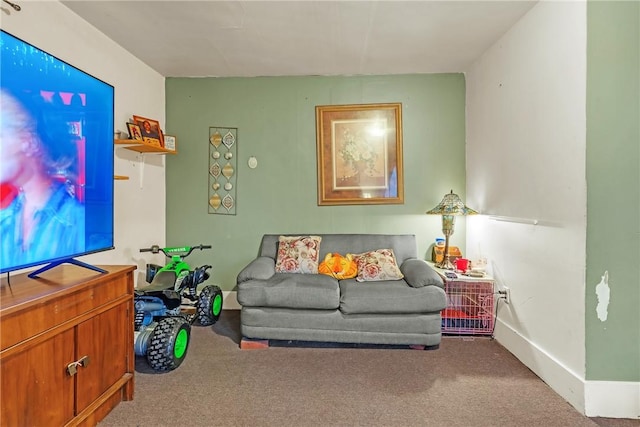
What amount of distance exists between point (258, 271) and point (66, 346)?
4.62 ft

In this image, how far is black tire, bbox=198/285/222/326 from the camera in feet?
9.96

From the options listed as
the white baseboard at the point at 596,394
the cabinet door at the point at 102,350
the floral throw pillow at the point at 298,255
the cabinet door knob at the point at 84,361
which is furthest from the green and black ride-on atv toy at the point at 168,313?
the white baseboard at the point at 596,394

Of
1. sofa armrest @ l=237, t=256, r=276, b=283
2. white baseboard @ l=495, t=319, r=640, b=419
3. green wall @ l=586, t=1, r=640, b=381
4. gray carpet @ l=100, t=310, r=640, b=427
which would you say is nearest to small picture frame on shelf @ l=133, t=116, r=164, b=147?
sofa armrest @ l=237, t=256, r=276, b=283

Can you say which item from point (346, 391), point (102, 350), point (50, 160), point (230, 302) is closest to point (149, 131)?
point (50, 160)

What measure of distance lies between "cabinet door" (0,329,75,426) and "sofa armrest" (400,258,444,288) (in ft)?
7.21

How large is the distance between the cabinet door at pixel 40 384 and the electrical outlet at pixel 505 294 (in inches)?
112

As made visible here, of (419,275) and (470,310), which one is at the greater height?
(419,275)

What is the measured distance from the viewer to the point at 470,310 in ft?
10.1

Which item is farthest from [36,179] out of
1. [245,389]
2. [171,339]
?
[245,389]

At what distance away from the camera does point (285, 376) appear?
7.27ft

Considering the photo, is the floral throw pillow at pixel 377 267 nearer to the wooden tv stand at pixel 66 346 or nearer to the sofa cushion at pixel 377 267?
the sofa cushion at pixel 377 267

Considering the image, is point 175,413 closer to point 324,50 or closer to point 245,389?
point 245,389

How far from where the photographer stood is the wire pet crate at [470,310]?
2.89 metres

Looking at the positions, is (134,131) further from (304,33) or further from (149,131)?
(304,33)
